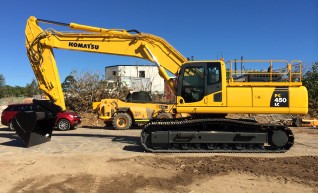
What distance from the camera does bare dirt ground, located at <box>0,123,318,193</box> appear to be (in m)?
6.48

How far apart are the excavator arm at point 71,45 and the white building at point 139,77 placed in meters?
14.9

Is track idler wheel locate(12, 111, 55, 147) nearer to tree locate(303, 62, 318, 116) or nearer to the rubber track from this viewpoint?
the rubber track

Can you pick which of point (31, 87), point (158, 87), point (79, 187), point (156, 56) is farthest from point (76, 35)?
point (31, 87)

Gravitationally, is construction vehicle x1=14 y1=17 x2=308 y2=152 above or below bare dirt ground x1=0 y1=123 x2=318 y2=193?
above

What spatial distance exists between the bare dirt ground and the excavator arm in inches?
112

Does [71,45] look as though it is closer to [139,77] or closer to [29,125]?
[29,125]

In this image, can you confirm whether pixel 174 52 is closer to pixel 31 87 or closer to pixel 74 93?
pixel 74 93

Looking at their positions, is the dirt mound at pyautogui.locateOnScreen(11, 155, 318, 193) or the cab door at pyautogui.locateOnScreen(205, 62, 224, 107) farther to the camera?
the cab door at pyautogui.locateOnScreen(205, 62, 224, 107)

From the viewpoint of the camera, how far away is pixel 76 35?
12.5 m

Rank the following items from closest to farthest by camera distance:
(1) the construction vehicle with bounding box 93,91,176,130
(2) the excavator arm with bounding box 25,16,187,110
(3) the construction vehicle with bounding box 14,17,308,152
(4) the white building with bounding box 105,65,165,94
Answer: (3) the construction vehicle with bounding box 14,17,308,152 < (2) the excavator arm with bounding box 25,16,187,110 < (1) the construction vehicle with bounding box 93,91,176,130 < (4) the white building with bounding box 105,65,165,94

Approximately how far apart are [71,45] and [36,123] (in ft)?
10.5

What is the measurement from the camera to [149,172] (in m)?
7.70

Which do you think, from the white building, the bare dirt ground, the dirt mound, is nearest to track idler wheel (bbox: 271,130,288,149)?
the bare dirt ground

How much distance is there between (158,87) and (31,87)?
23829 millimetres
